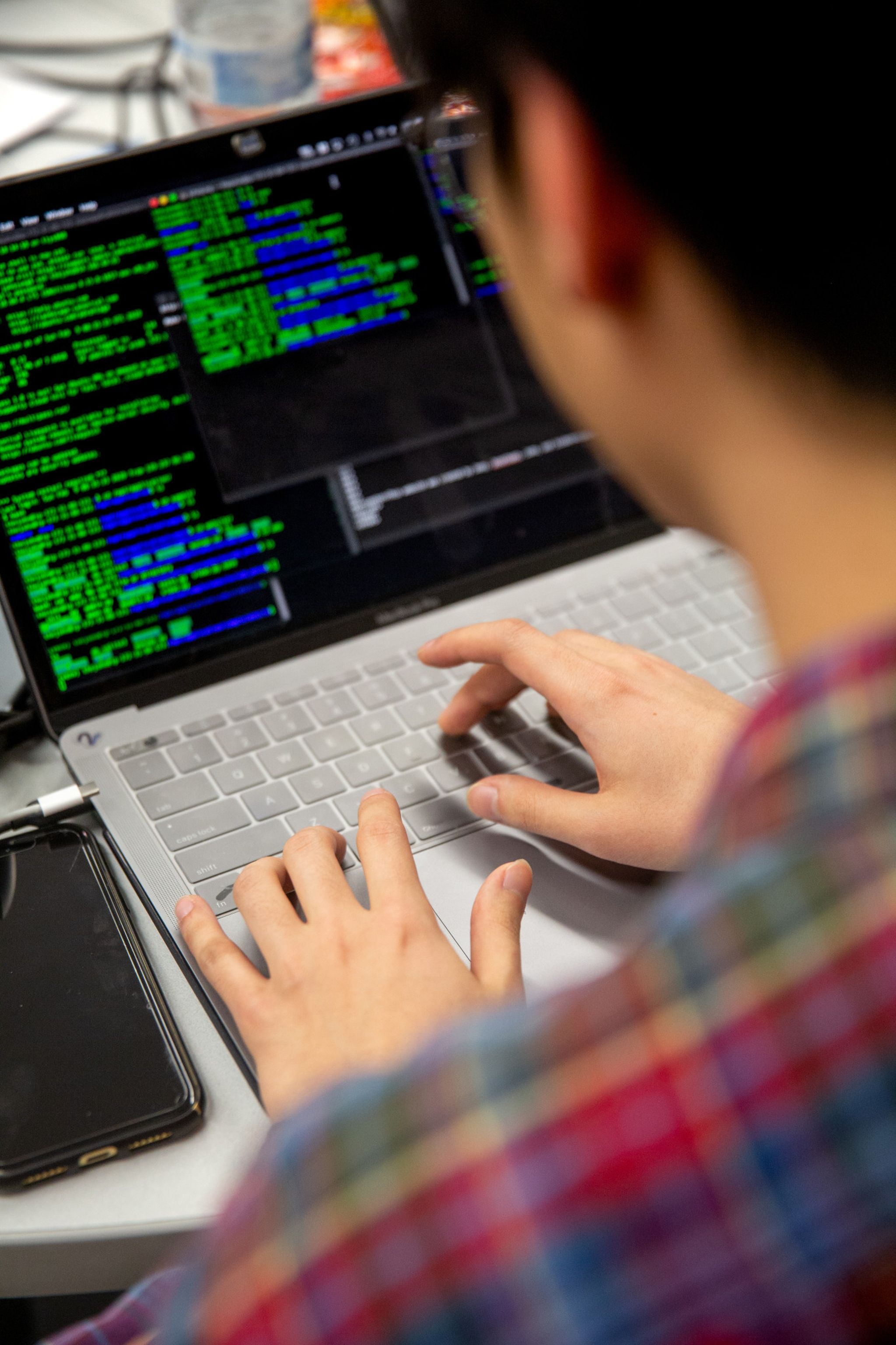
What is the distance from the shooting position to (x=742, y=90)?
278 mm

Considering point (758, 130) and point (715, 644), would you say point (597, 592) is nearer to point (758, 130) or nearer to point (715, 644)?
point (715, 644)

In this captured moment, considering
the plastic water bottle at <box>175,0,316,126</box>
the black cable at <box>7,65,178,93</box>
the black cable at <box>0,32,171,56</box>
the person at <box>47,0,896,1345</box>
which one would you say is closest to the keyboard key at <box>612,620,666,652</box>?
the person at <box>47,0,896,1345</box>

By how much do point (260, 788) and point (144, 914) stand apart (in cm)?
11

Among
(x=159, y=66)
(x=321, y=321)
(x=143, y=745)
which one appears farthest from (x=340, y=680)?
(x=159, y=66)

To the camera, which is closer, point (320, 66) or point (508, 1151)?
point (508, 1151)

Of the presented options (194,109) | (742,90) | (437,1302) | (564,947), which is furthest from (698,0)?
(194,109)

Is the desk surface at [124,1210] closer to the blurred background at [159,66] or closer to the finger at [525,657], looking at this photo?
the finger at [525,657]

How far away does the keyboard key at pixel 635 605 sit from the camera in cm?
83

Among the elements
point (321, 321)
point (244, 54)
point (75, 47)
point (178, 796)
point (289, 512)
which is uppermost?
point (75, 47)

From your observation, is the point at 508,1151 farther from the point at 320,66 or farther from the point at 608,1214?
the point at 320,66

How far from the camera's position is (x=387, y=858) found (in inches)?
22.5

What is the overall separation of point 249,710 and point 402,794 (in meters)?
0.13

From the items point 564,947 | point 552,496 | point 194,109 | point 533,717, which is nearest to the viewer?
point 564,947

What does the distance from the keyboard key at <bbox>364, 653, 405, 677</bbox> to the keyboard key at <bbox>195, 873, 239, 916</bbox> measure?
0.19 m
